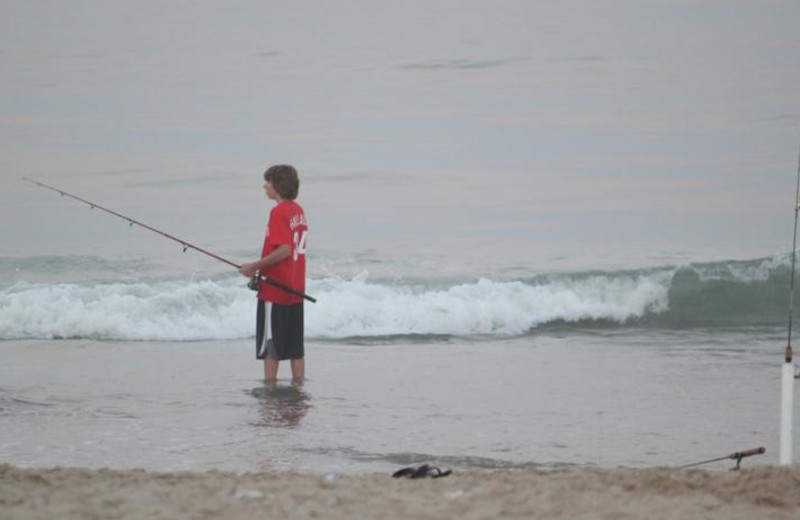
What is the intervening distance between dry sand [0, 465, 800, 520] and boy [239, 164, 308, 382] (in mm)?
2774

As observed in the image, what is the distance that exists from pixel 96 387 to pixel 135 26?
19.8 m

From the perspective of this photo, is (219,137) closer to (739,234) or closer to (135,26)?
(135,26)

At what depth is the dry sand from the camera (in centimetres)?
491

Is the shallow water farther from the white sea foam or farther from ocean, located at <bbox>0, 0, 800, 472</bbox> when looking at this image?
the white sea foam

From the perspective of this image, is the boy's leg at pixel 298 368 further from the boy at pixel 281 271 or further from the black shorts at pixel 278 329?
the black shorts at pixel 278 329

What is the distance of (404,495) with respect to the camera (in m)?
5.25

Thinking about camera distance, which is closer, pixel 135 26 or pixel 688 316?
pixel 688 316

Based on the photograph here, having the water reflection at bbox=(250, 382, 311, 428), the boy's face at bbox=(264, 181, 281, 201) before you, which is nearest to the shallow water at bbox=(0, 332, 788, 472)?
the water reflection at bbox=(250, 382, 311, 428)

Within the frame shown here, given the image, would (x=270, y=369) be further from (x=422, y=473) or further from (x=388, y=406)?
(x=422, y=473)

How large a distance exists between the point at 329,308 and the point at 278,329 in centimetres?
437

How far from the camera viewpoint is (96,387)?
9.12 m

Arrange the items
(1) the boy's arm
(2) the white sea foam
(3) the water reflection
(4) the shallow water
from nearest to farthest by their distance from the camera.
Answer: (4) the shallow water < (3) the water reflection < (1) the boy's arm < (2) the white sea foam

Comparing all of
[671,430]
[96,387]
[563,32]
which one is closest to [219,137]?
[563,32]

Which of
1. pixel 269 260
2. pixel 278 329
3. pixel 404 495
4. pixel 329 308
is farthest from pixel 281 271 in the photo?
pixel 329 308
